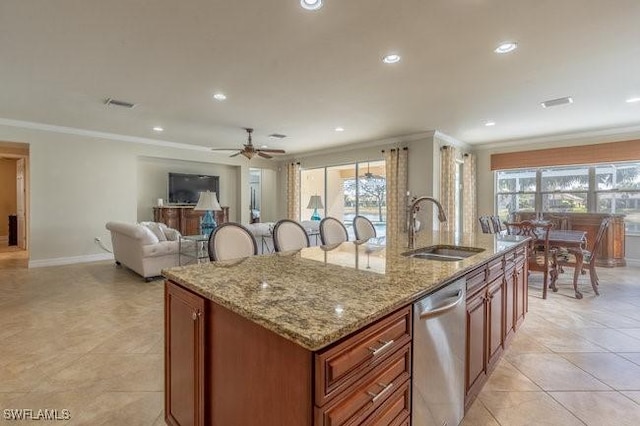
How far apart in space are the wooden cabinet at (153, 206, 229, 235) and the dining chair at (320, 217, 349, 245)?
510 cm

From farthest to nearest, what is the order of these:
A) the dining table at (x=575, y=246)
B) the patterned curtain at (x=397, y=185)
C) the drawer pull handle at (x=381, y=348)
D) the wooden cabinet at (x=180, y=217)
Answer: the wooden cabinet at (x=180, y=217) < the patterned curtain at (x=397, y=185) < the dining table at (x=575, y=246) < the drawer pull handle at (x=381, y=348)

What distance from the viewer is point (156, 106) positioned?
470cm

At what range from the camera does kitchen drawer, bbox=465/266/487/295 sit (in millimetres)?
1747

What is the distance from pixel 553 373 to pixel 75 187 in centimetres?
753

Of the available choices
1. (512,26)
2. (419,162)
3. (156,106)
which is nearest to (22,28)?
(156,106)

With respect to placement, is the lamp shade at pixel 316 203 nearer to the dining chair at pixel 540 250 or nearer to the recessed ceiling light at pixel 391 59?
the dining chair at pixel 540 250

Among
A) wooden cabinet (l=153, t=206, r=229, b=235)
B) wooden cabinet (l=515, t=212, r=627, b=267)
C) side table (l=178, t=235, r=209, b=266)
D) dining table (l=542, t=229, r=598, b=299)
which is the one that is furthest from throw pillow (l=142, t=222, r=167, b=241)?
wooden cabinet (l=515, t=212, r=627, b=267)

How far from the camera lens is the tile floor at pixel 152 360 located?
191 cm

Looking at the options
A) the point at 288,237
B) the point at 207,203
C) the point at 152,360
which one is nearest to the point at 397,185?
the point at 207,203

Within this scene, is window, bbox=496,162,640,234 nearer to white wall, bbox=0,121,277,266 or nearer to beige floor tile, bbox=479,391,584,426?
beige floor tile, bbox=479,391,584,426

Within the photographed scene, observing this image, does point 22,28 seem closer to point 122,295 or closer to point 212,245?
point 212,245

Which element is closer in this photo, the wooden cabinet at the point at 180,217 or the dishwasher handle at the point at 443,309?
the dishwasher handle at the point at 443,309

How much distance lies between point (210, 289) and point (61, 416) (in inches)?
55.8

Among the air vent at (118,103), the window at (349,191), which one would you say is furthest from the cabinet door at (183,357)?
the window at (349,191)
